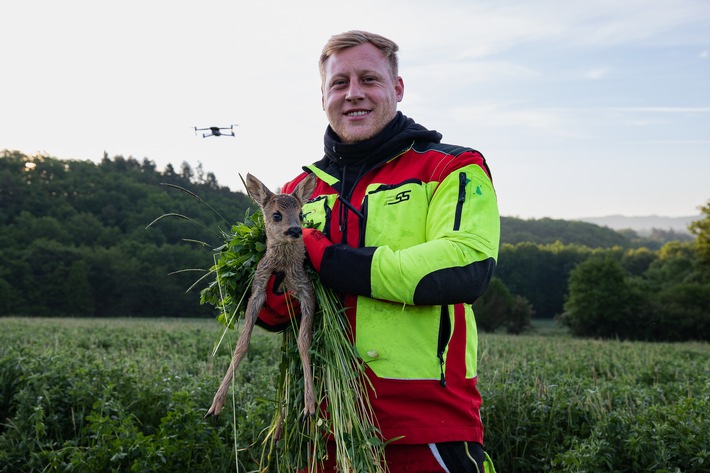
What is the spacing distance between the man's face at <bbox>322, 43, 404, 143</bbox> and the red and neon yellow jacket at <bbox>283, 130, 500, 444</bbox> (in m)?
0.29

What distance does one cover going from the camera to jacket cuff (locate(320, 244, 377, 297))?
9.74 feet

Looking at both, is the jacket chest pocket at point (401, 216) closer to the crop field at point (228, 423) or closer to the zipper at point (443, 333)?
the zipper at point (443, 333)

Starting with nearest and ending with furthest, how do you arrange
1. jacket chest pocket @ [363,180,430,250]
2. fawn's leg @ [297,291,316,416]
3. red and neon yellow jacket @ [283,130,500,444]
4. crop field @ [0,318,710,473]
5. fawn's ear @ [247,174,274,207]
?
red and neon yellow jacket @ [283,130,500,444]
fawn's leg @ [297,291,316,416]
jacket chest pocket @ [363,180,430,250]
fawn's ear @ [247,174,274,207]
crop field @ [0,318,710,473]

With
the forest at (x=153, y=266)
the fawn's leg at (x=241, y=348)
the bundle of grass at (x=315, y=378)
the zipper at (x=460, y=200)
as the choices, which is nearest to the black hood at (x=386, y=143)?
the zipper at (x=460, y=200)

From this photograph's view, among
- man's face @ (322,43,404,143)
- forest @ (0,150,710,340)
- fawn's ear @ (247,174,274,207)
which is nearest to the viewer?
fawn's ear @ (247,174,274,207)

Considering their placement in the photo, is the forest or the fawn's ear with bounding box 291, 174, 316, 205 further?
the forest

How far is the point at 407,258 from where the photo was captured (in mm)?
2873

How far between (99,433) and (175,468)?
0.87 m

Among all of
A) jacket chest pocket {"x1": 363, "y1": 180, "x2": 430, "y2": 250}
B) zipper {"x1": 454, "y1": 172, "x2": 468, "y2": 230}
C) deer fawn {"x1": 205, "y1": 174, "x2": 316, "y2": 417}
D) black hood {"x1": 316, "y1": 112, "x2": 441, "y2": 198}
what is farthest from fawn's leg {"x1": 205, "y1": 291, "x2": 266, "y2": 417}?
zipper {"x1": 454, "y1": 172, "x2": 468, "y2": 230}

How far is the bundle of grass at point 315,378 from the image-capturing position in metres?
3.07

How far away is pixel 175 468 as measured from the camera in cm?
603

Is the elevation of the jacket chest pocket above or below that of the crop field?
above

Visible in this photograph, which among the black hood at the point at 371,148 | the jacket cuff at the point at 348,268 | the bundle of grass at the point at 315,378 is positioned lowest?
the bundle of grass at the point at 315,378

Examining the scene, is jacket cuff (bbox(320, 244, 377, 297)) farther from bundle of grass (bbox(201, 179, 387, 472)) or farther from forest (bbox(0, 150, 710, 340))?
forest (bbox(0, 150, 710, 340))
